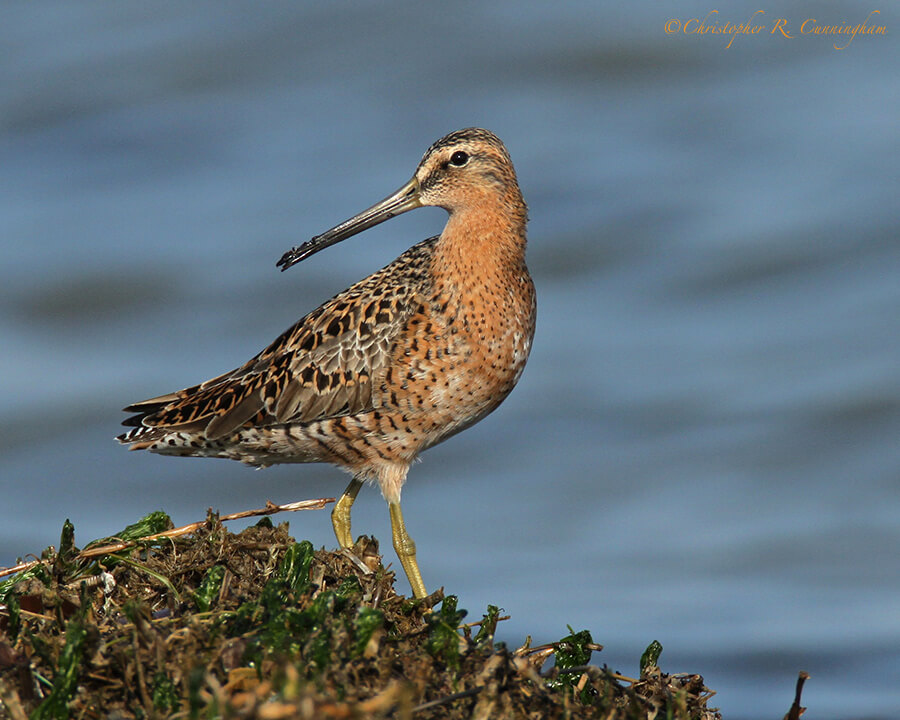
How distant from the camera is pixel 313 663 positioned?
10.1 ft

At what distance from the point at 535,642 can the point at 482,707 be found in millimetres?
3519

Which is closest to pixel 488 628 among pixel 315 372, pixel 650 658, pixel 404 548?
pixel 650 658

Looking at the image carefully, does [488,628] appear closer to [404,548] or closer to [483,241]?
[404,548]

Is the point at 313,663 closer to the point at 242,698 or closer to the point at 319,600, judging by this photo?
the point at 319,600

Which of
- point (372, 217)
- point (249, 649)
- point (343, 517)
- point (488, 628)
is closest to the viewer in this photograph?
point (249, 649)

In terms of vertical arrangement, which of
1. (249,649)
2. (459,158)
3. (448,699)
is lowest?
(448,699)

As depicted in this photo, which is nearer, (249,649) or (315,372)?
(249,649)

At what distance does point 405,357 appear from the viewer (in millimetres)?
5379

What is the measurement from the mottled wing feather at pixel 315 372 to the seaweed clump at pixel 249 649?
4.61 ft

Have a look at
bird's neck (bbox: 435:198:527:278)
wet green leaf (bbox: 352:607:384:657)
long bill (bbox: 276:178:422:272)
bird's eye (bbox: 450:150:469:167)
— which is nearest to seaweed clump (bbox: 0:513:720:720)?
wet green leaf (bbox: 352:607:384:657)

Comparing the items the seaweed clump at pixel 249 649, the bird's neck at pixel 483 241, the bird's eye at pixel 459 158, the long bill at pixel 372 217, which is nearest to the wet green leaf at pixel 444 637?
the seaweed clump at pixel 249 649

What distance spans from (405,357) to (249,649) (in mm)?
2411

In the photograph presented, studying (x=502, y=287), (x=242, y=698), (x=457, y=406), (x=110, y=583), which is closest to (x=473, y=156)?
(x=502, y=287)

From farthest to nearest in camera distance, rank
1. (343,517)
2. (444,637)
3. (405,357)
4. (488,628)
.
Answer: (343,517) < (405,357) < (488,628) < (444,637)
